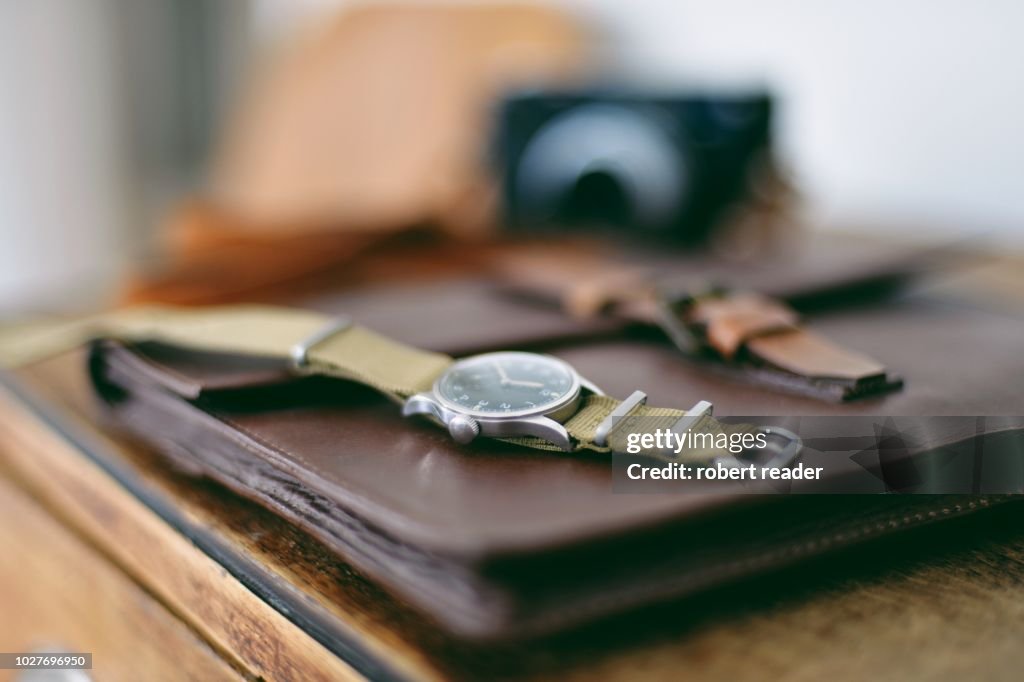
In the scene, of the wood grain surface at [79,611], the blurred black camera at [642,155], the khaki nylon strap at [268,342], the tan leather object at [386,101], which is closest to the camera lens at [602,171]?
the blurred black camera at [642,155]

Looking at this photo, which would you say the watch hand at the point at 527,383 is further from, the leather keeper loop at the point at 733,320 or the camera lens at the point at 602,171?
the camera lens at the point at 602,171

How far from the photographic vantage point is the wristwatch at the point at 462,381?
0.32 meters

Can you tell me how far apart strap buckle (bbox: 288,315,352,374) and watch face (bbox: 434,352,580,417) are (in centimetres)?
7

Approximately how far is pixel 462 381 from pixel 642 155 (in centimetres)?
43

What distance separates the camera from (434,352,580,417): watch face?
334 millimetres

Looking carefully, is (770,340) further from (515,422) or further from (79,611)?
(79,611)

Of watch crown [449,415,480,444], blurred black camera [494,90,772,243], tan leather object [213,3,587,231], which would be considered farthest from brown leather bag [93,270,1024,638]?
tan leather object [213,3,587,231]

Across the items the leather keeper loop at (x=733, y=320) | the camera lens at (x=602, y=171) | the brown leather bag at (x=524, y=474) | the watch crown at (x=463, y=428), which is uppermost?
the camera lens at (x=602, y=171)

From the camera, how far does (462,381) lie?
36cm

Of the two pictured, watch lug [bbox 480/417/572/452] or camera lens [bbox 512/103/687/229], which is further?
camera lens [bbox 512/103/687/229]

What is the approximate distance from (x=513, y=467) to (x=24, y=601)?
321 millimetres

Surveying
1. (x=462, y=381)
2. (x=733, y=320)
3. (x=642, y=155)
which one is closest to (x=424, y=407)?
(x=462, y=381)

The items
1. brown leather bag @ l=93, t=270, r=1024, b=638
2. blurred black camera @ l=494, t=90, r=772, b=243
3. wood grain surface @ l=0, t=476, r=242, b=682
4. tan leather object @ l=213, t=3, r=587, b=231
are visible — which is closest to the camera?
brown leather bag @ l=93, t=270, r=1024, b=638

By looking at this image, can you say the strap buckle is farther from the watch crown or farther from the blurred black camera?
the blurred black camera
